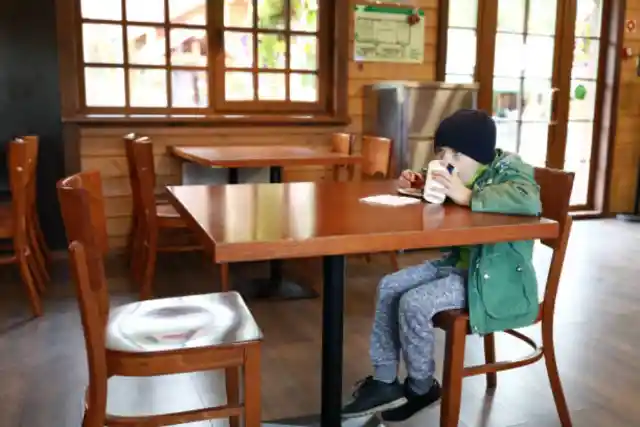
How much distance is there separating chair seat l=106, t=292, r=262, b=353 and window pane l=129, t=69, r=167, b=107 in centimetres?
283

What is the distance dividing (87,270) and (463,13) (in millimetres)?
4403

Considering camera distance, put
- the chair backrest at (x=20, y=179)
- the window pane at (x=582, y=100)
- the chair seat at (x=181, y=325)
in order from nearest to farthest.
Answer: the chair seat at (x=181, y=325) < the chair backrest at (x=20, y=179) < the window pane at (x=582, y=100)

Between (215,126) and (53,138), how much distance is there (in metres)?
1.02

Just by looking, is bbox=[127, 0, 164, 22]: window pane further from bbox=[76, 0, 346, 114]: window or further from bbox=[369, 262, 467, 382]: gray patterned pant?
bbox=[369, 262, 467, 382]: gray patterned pant

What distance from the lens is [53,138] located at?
3.96 metres

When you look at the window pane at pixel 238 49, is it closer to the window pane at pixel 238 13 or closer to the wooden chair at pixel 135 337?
the window pane at pixel 238 13

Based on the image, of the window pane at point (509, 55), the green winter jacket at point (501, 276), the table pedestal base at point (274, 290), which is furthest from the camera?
the window pane at point (509, 55)

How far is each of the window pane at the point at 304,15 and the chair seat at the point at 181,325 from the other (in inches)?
125

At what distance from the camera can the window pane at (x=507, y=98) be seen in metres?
5.36

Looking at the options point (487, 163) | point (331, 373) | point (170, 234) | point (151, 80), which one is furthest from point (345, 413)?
point (151, 80)

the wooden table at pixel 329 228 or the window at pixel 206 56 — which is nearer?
the wooden table at pixel 329 228

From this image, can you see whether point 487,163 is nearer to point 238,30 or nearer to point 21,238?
point 21,238

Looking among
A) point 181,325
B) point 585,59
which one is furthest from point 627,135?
point 181,325

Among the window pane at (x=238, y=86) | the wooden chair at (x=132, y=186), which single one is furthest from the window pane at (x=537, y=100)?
the wooden chair at (x=132, y=186)
